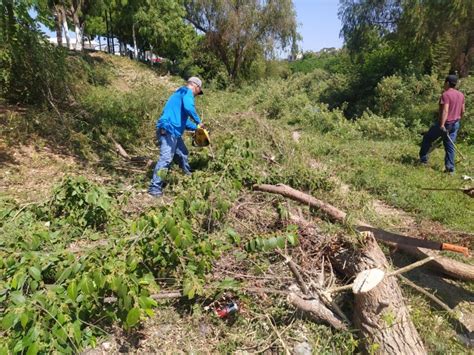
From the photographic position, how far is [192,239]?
2602 mm

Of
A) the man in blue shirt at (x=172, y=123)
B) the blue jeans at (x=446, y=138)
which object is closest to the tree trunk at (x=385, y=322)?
the man in blue shirt at (x=172, y=123)

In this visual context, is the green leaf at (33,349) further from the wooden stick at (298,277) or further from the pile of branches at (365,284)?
the wooden stick at (298,277)

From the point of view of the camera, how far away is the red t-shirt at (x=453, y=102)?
5582mm

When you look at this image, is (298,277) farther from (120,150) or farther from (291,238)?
(120,150)

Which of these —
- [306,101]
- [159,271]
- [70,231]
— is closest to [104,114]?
[70,231]

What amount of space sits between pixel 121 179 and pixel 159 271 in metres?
2.53

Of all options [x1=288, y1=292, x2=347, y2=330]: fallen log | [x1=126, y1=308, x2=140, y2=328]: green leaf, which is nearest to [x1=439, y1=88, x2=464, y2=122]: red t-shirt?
[x1=288, y1=292, x2=347, y2=330]: fallen log

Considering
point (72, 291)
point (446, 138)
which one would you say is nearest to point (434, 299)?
point (72, 291)

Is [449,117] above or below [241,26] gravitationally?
below

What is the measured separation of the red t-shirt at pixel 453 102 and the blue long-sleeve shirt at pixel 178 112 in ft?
13.6

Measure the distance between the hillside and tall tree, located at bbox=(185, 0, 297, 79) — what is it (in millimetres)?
14654

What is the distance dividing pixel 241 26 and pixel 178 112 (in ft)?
53.7

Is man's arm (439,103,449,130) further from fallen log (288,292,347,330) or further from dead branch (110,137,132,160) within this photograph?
dead branch (110,137,132,160)

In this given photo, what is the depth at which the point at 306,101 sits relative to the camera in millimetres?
12953
